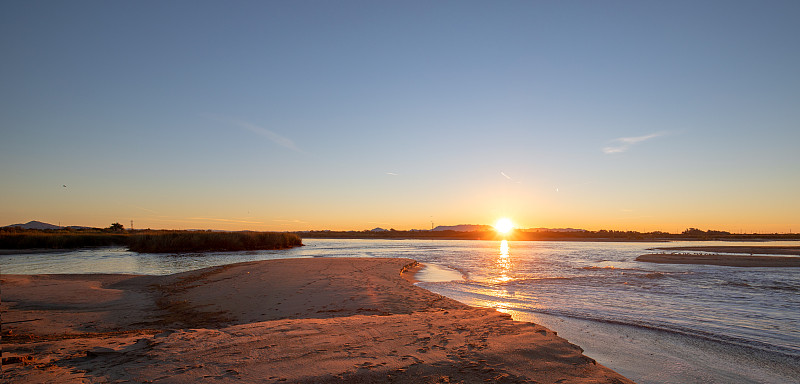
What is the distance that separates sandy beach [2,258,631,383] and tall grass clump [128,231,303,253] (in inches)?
1334

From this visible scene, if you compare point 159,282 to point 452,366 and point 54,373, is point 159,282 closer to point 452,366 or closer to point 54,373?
point 54,373

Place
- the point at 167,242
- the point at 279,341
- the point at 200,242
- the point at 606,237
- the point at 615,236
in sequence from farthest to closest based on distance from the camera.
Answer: the point at 615,236, the point at 606,237, the point at 200,242, the point at 167,242, the point at 279,341

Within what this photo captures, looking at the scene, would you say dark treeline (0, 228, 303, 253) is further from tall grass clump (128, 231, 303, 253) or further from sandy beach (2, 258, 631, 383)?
sandy beach (2, 258, 631, 383)

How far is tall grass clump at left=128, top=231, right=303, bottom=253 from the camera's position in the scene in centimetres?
4425

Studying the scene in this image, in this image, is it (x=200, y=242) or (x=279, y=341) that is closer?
(x=279, y=341)

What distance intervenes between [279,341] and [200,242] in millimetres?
45046

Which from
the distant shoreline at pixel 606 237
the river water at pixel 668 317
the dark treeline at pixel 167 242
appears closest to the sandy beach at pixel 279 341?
the river water at pixel 668 317

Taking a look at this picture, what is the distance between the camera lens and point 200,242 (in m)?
46.5

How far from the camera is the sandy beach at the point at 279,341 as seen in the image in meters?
5.39

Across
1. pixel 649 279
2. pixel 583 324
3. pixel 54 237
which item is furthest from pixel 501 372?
pixel 54 237

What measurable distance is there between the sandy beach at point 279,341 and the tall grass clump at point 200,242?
3388 cm

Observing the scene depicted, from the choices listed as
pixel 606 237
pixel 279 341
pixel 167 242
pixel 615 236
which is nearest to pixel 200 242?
pixel 167 242

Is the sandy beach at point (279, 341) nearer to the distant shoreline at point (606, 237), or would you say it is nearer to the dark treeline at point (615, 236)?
the distant shoreline at point (606, 237)

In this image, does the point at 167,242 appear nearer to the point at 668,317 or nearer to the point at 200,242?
the point at 200,242
